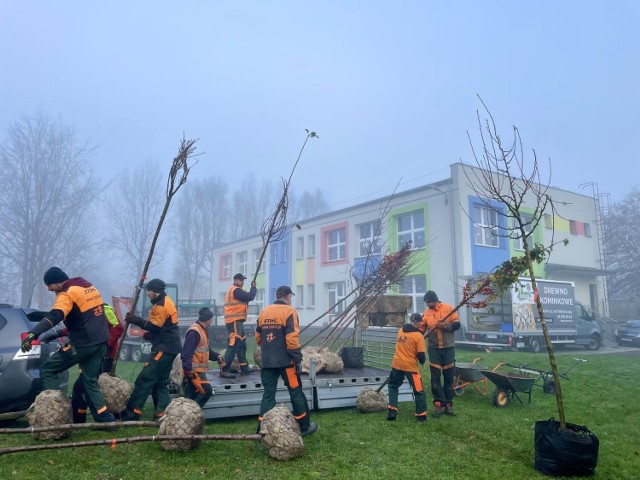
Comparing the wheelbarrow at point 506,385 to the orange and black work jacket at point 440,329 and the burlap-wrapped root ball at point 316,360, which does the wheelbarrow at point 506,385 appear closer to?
the orange and black work jacket at point 440,329

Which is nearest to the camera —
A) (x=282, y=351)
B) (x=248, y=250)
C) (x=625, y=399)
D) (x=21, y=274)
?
(x=282, y=351)

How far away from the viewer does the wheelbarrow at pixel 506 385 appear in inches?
294

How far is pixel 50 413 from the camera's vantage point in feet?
16.7

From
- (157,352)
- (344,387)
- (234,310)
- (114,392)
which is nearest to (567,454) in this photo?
(344,387)

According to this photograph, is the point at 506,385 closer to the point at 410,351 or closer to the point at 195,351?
the point at 410,351

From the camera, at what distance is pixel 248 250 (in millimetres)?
34000

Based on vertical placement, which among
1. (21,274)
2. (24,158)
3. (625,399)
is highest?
(24,158)

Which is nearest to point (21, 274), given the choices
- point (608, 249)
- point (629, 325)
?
point (629, 325)

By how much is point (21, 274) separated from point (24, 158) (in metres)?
6.88

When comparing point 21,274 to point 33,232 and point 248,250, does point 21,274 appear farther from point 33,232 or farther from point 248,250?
point 248,250

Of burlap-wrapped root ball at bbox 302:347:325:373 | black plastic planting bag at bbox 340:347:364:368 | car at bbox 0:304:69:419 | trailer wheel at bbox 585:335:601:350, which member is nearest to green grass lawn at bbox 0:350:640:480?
car at bbox 0:304:69:419

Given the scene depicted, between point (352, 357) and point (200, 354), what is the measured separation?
11.5 feet

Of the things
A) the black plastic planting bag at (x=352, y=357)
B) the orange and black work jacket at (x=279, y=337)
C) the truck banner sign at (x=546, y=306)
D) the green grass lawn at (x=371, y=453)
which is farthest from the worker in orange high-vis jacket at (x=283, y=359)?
the truck banner sign at (x=546, y=306)

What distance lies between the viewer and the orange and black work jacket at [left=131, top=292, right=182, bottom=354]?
609cm
